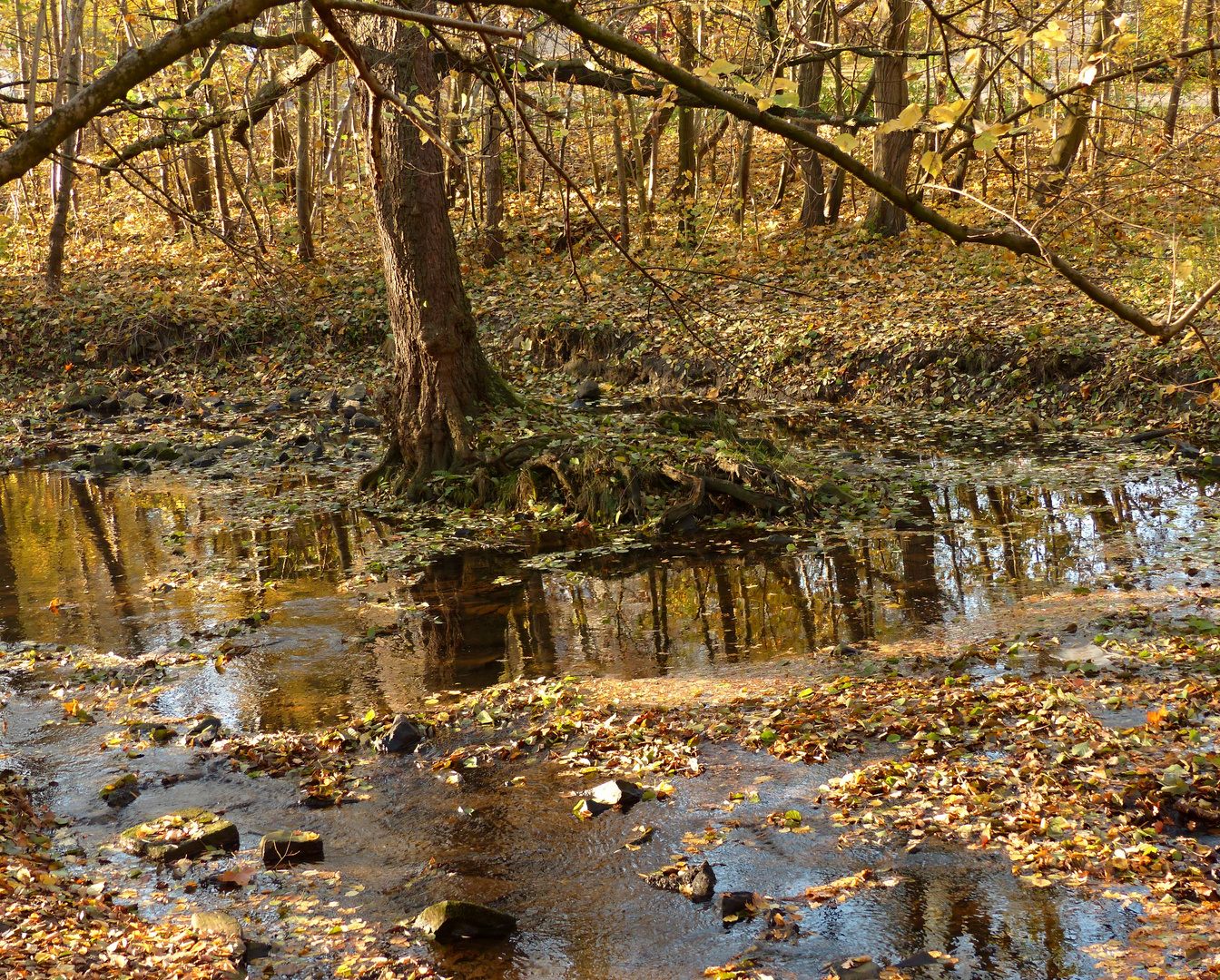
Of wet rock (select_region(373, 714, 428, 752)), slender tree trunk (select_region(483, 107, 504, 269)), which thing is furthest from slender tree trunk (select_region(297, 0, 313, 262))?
wet rock (select_region(373, 714, 428, 752))

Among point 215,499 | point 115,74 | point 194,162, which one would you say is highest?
point 194,162

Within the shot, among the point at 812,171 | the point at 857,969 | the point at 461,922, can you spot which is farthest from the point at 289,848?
the point at 812,171

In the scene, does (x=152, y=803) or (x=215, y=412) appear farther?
(x=215, y=412)

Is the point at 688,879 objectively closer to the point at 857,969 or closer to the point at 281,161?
the point at 857,969

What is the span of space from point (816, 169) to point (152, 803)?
16.3 meters

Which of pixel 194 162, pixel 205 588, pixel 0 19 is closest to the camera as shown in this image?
pixel 205 588

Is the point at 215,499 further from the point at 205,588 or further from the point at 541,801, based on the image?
the point at 541,801

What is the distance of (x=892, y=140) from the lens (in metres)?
15.3

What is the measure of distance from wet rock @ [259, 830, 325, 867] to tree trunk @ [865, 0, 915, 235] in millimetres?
10800

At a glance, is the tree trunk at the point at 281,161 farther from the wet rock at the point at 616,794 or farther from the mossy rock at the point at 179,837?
the wet rock at the point at 616,794

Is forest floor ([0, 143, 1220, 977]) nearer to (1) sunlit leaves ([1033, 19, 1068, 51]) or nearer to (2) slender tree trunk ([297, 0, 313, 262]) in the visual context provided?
(2) slender tree trunk ([297, 0, 313, 262])

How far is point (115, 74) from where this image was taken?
2.21 m

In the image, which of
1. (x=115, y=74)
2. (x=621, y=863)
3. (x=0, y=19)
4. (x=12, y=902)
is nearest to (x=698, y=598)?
(x=621, y=863)

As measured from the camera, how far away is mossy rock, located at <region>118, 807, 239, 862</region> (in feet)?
12.8
